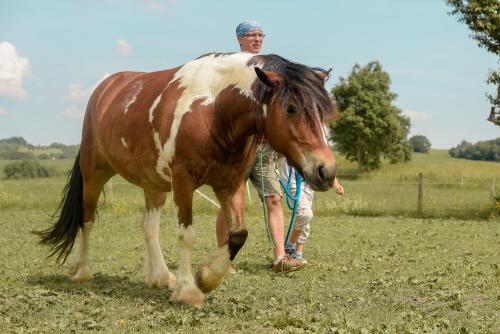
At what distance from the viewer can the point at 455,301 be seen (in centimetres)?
535

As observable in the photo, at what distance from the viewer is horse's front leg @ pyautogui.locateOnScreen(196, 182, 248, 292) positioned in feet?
16.7

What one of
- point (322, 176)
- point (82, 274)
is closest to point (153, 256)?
point (82, 274)

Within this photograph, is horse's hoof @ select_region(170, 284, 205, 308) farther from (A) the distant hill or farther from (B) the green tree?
(A) the distant hill

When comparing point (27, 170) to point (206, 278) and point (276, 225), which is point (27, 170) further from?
point (206, 278)

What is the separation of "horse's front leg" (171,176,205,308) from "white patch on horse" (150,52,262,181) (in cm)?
30

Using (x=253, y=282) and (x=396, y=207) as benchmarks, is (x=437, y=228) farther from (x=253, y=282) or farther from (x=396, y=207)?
(x=253, y=282)

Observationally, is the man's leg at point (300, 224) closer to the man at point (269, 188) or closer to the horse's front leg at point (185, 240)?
the man at point (269, 188)

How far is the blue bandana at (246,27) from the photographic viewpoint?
23.0 ft

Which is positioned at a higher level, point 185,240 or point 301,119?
point 301,119

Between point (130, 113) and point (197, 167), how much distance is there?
1163 mm

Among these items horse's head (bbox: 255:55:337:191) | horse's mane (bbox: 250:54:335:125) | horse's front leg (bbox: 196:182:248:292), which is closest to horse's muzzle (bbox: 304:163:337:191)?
horse's head (bbox: 255:55:337:191)

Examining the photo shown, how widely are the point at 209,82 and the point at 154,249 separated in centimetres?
217

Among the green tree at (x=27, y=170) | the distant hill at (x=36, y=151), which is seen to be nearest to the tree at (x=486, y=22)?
the green tree at (x=27, y=170)

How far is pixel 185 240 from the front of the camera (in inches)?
205
